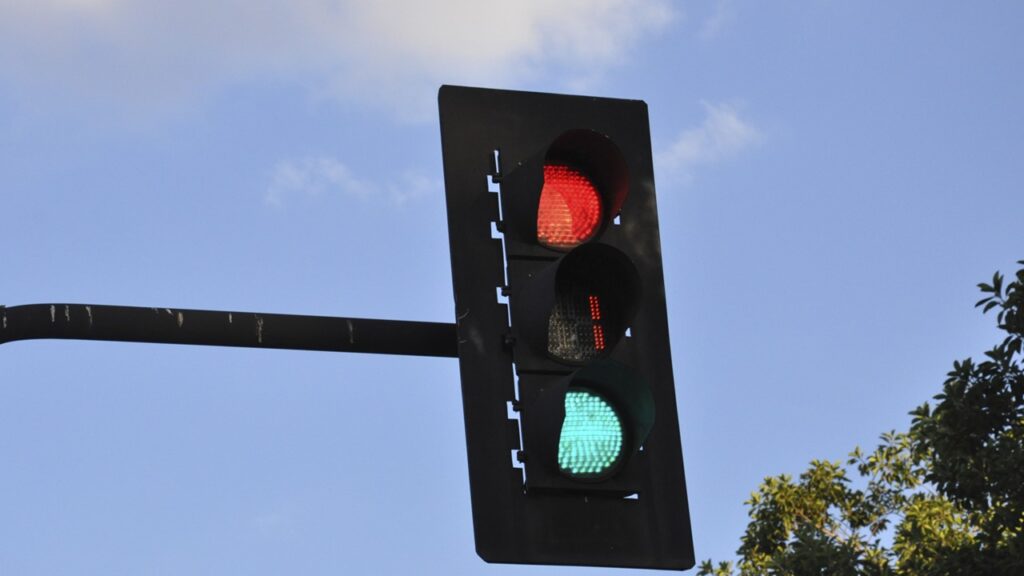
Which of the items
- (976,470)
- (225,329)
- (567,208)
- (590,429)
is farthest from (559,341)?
(976,470)

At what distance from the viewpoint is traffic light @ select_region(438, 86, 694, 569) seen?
475 centimetres

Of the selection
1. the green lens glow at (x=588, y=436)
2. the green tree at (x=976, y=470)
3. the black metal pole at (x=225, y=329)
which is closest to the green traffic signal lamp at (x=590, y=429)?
the green lens glow at (x=588, y=436)

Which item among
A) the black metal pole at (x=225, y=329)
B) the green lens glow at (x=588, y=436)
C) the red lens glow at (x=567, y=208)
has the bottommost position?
the green lens glow at (x=588, y=436)

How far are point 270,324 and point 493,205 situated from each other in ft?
2.62

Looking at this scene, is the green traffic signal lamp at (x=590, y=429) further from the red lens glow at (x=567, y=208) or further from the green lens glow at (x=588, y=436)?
the red lens glow at (x=567, y=208)

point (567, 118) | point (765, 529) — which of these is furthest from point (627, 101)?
point (765, 529)

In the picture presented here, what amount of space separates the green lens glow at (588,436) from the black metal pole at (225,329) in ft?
1.50

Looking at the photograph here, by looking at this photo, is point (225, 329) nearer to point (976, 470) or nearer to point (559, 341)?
point (559, 341)

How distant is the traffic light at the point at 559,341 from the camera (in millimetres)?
4754

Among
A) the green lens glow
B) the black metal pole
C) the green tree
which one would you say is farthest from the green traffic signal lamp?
the green tree

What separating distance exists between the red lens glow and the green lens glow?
539mm

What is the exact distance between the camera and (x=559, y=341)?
494cm

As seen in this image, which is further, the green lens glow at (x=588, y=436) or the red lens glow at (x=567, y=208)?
the red lens glow at (x=567, y=208)

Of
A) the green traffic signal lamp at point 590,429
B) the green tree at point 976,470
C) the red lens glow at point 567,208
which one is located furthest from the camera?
the green tree at point 976,470
